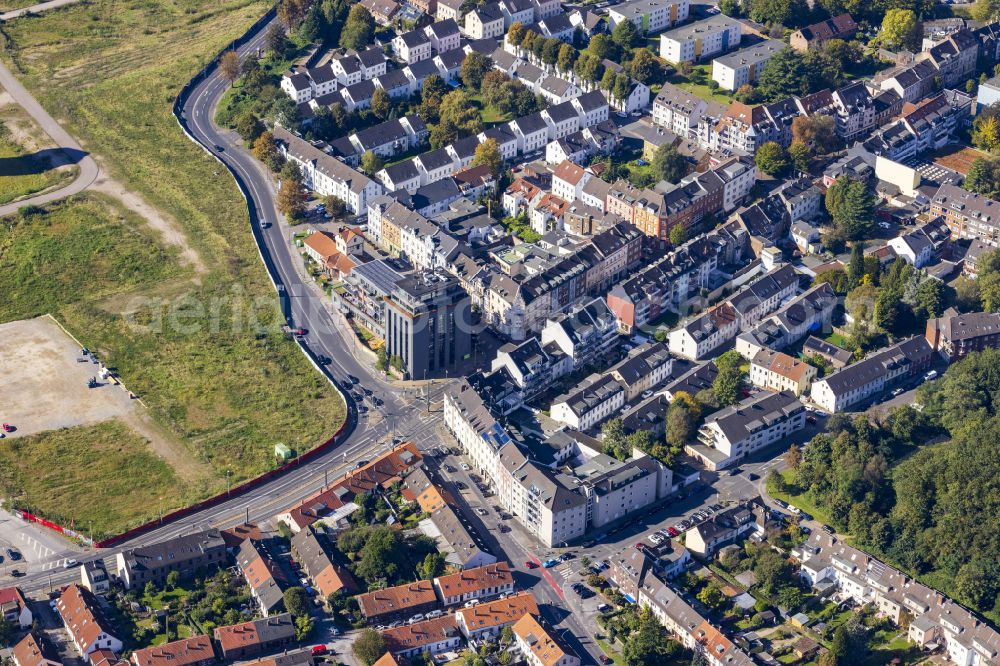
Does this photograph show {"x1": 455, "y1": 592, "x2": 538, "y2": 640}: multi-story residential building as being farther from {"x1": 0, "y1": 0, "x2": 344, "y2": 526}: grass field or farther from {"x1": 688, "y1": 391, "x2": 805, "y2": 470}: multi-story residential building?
{"x1": 0, "y1": 0, "x2": 344, "y2": 526}: grass field

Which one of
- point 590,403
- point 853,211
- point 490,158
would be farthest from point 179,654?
point 853,211

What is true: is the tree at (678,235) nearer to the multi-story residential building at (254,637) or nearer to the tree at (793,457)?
the tree at (793,457)

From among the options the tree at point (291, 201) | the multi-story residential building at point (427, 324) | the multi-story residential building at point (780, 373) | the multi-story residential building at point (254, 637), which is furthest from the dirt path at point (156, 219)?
the multi-story residential building at point (780, 373)

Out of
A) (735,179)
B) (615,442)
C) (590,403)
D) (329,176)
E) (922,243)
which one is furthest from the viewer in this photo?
(329,176)

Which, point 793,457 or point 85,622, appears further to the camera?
point 793,457

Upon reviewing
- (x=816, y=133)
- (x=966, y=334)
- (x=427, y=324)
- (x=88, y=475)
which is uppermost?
(x=816, y=133)

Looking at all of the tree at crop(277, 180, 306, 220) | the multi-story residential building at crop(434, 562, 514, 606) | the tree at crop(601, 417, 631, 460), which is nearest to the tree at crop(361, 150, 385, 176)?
the tree at crop(277, 180, 306, 220)

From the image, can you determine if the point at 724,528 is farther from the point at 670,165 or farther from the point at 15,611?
the point at 670,165
